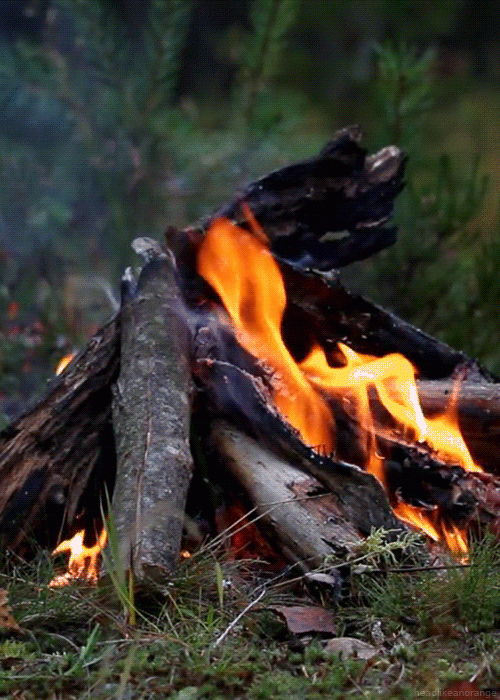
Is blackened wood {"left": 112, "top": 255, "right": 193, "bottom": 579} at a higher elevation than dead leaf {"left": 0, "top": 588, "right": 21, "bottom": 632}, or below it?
higher

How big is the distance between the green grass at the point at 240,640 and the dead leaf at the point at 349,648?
2cm

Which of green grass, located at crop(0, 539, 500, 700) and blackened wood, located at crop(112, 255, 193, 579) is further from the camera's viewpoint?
blackened wood, located at crop(112, 255, 193, 579)

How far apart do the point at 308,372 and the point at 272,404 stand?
29 cm

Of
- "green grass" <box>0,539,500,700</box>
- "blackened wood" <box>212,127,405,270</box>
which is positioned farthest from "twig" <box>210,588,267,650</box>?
"blackened wood" <box>212,127,405,270</box>

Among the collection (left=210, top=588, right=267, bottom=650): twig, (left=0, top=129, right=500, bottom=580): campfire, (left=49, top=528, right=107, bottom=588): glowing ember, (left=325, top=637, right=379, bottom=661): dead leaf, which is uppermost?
(left=0, top=129, right=500, bottom=580): campfire

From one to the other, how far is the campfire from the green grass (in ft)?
0.42

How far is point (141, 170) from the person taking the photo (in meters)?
6.59

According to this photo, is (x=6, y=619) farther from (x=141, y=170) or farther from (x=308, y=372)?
(x=141, y=170)

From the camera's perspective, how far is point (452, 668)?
2457 mm

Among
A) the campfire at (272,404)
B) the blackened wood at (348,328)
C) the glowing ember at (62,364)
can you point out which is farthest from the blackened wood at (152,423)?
the blackened wood at (348,328)

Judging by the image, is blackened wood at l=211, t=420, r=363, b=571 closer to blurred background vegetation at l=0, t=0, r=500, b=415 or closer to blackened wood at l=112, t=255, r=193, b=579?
blackened wood at l=112, t=255, r=193, b=579

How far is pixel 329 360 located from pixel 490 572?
970mm

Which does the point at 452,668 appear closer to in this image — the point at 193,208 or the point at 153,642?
the point at 153,642

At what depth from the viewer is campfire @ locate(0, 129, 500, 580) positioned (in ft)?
9.96
